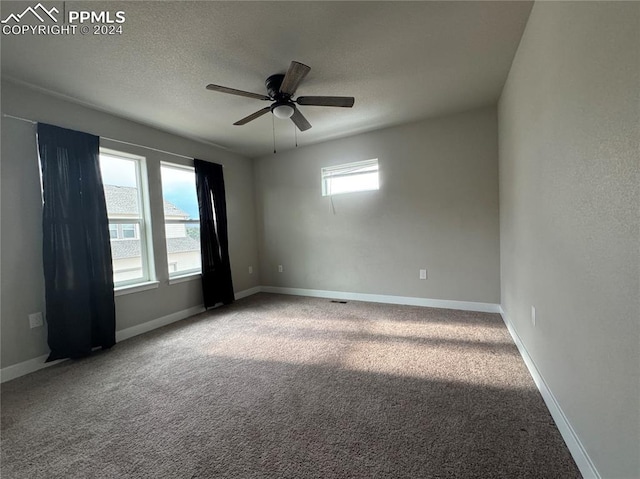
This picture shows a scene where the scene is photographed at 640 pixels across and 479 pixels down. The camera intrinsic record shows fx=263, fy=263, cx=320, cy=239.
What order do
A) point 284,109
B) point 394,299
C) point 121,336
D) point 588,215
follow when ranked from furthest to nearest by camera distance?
point 394,299
point 121,336
point 284,109
point 588,215

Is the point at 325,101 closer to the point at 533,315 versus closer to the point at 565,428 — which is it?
the point at 533,315

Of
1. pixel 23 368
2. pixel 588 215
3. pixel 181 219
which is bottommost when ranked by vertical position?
pixel 23 368

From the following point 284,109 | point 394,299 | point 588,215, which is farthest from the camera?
point 394,299

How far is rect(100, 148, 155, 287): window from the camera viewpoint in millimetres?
3006

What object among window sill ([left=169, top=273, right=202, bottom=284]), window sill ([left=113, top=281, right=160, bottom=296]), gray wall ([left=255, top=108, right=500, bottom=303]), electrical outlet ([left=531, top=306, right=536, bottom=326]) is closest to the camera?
electrical outlet ([left=531, top=306, right=536, bottom=326])

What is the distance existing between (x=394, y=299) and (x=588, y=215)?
296cm

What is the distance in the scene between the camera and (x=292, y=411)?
1677mm

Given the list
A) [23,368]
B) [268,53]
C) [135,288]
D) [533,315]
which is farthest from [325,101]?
[23,368]

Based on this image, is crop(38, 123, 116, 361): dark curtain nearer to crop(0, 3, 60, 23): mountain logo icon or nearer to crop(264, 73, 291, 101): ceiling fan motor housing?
crop(0, 3, 60, 23): mountain logo icon

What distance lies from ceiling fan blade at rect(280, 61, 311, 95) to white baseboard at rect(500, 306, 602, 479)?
2532 mm

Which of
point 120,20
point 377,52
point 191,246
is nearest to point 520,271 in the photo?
point 377,52

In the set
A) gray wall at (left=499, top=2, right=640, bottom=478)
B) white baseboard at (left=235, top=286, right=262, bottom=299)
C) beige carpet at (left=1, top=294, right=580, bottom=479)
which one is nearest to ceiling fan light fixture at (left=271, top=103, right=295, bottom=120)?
gray wall at (left=499, top=2, right=640, bottom=478)

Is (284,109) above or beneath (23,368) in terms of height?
above

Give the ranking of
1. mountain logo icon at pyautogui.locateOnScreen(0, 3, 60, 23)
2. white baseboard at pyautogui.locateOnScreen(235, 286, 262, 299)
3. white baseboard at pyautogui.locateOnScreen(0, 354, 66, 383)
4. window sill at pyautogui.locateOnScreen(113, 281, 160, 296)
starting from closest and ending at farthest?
mountain logo icon at pyautogui.locateOnScreen(0, 3, 60, 23)
white baseboard at pyautogui.locateOnScreen(0, 354, 66, 383)
window sill at pyautogui.locateOnScreen(113, 281, 160, 296)
white baseboard at pyautogui.locateOnScreen(235, 286, 262, 299)
